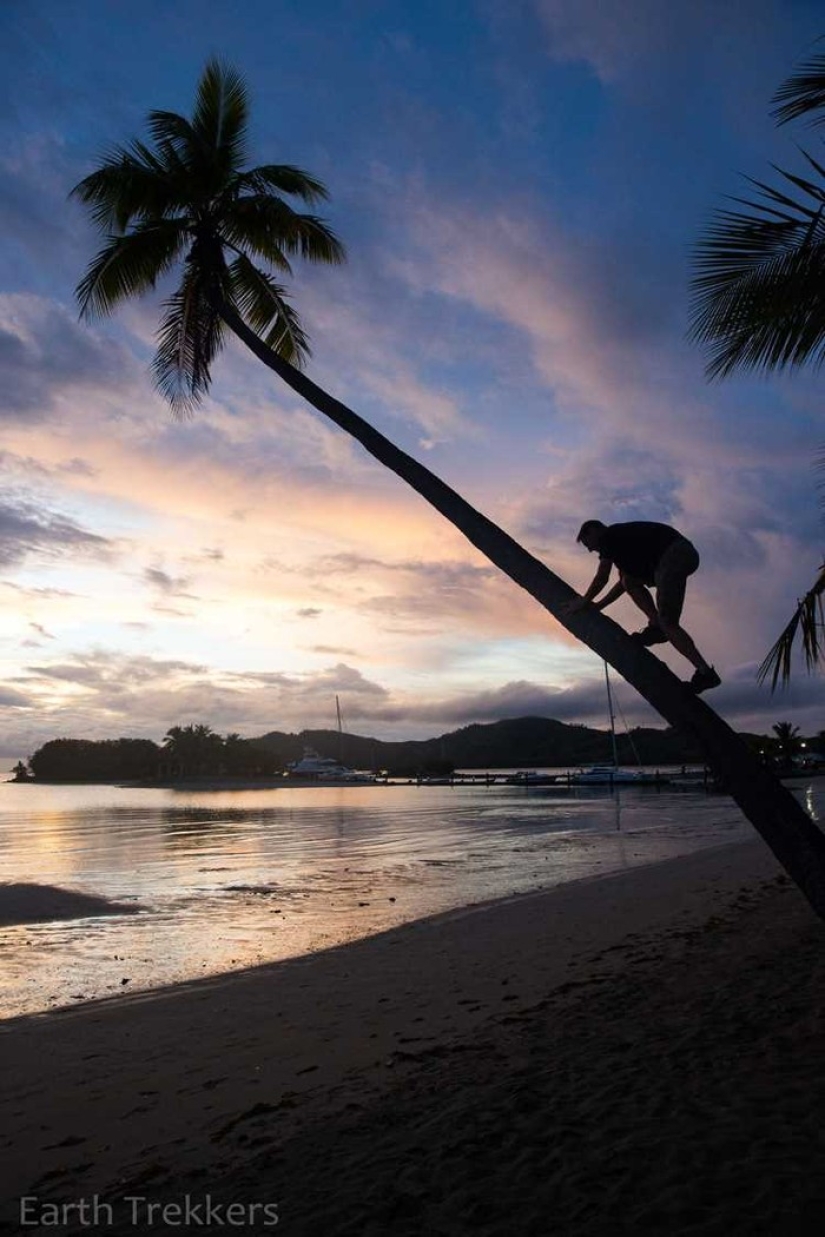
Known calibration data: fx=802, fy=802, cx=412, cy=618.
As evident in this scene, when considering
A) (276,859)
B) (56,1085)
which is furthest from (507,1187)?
(276,859)

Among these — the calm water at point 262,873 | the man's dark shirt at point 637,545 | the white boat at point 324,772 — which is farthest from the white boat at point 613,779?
the man's dark shirt at point 637,545

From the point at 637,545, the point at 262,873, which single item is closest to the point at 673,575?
the point at 637,545

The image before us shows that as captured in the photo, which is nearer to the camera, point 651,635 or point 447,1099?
point 447,1099

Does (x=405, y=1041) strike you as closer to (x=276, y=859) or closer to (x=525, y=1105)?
(x=525, y=1105)

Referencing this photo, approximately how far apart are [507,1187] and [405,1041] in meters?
3.35

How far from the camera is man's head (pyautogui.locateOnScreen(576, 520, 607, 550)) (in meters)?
5.57

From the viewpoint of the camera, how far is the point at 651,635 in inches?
218

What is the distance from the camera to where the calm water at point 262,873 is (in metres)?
11.5

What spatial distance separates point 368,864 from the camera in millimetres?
22953

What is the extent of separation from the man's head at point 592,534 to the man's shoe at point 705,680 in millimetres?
1121

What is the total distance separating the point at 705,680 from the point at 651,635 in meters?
0.56

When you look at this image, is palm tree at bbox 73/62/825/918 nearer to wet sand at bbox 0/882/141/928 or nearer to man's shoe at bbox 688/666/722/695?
man's shoe at bbox 688/666/722/695

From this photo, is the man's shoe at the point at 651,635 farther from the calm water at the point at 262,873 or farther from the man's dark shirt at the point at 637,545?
the calm water at the point at 262,873

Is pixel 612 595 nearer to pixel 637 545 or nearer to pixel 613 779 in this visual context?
pixel 637 545
